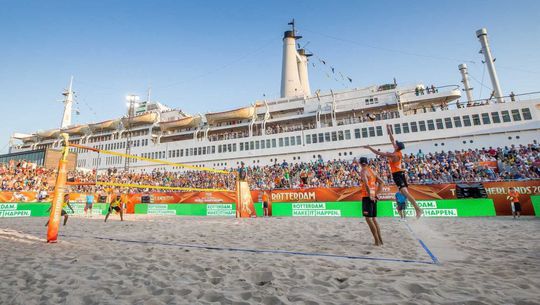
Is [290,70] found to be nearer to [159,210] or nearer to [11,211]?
[159,210]

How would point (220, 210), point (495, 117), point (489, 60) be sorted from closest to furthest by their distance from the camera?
point (220, 210) < point (495, 117) < point (489, 60)

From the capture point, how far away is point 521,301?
2.33 meters

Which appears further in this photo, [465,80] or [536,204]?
[465,80]

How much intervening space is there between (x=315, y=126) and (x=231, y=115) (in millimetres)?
14045

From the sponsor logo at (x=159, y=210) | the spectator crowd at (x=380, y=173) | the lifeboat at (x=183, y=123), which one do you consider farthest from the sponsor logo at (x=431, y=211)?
the lifeboat at (x=183, y=123)

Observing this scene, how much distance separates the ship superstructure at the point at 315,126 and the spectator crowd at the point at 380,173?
11.5ft

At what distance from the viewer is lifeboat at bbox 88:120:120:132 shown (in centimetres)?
4950

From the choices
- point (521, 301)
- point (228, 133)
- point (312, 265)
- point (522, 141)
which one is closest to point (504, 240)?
point (521, 301)

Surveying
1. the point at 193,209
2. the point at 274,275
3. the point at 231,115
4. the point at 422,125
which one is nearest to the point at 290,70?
the point at 231,115

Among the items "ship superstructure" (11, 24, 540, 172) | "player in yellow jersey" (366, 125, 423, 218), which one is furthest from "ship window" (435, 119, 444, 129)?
"player in yellow jersey" (366, 125, 423, 218)

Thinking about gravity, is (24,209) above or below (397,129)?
below

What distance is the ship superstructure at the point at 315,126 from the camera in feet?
92.6

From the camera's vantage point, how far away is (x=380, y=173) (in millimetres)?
22281

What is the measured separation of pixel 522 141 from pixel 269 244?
3407 cm
